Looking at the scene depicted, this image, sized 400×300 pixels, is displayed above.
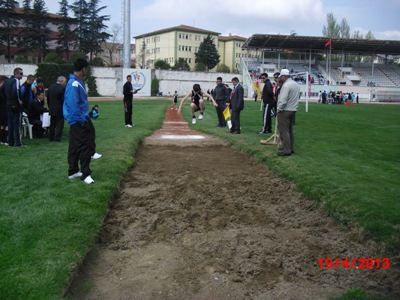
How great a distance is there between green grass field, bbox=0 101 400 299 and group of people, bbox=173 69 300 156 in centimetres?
62

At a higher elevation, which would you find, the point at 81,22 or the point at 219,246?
the point at 81,22

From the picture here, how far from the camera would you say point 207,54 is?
96812 millimetres

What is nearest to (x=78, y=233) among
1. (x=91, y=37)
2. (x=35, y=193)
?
(x=35, y=193)

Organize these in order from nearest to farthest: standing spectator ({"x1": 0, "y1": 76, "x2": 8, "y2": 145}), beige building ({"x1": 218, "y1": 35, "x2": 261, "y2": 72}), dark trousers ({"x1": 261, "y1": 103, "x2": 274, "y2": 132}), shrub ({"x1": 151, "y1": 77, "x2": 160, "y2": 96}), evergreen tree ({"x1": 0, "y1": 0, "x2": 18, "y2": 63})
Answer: standing spectator ({"x1": 0, "y1": 76, "x2": 8, "y2": 145})
dark trousers ({"x1": 261, "y1": 103, "x2": 274, "y2": 132})
shrub ({"x1": 151, "y1": 77, "x2": 160, "y2": 96})
evergreen tree ({"x1": 0, "y1": 0, "x2": 18, "y2": 63})
beige building ({"x1": 218, "y1": 35, "x2": 261, "y2": 72})

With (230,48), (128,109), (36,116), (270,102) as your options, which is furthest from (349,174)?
(230,48)

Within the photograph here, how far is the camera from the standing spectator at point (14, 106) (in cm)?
1079

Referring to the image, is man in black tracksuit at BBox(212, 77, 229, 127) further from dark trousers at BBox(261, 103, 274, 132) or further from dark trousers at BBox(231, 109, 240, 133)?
dark trousers at BBox(261, 103, 274, 132)

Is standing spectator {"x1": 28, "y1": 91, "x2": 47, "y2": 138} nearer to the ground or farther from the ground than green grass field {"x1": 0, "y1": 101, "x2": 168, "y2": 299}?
farther from the ground

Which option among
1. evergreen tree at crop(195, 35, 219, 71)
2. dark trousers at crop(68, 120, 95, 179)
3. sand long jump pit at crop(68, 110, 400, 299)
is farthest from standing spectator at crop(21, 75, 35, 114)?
evergreen tree at crop(195, 35, 219, 71)

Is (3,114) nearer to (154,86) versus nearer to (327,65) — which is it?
(154,86)

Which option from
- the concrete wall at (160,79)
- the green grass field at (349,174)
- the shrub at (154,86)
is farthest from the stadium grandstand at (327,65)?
the green grass field at (349,174)

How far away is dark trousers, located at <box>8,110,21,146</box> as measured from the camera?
36.3ft

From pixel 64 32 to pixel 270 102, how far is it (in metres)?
72.7

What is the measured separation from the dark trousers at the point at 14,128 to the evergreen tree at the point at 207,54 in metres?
87.5
